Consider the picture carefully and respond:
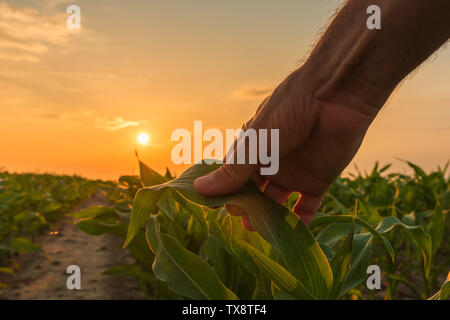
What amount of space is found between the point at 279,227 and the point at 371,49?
0.46m

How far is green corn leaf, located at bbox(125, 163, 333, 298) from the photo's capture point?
31.3 inches

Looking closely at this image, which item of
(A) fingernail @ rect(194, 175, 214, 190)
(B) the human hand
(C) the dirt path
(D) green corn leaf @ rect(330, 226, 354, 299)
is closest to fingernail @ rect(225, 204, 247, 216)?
(B) the human hand

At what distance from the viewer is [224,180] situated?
87 cm


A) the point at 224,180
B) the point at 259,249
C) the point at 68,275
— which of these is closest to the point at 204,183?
the point at 224,180

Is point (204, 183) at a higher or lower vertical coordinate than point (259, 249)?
higher

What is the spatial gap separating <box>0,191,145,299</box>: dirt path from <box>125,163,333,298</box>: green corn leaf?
141 centimetres

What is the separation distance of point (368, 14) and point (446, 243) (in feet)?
8.94

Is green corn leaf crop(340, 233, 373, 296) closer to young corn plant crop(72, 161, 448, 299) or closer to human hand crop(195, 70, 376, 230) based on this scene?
young corn plant crop(72, 161, 448, 299)

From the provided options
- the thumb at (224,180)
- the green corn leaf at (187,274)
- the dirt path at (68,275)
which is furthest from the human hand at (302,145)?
the dirt path at (68,275)

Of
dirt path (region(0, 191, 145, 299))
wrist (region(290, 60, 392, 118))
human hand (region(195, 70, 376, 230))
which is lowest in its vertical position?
dirt path (region(0, 191, 145, 299))

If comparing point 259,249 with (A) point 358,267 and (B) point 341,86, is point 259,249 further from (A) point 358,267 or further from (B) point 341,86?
(B) point 341,86
